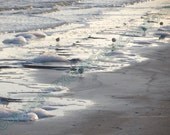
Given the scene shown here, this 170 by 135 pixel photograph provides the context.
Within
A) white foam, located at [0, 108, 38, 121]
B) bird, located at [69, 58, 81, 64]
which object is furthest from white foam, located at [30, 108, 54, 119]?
bird, located at [69, 58, 81, 64]

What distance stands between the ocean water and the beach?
0.02 m

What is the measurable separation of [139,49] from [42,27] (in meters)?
6.93

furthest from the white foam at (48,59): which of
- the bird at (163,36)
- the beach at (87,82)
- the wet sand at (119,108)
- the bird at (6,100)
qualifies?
the bird at (163,36)

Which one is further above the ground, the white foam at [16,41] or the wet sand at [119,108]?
the white foam at [16,41]

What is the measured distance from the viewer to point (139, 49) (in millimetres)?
16781

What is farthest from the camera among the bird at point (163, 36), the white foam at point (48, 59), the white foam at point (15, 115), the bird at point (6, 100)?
the bird at point (163, 36)

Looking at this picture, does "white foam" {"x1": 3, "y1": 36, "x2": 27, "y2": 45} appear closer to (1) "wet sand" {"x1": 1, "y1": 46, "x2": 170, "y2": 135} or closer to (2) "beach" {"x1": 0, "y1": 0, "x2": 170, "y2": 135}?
(2) "beach" {"x1": 0, "y1": 0, "x2": 170, "y2": 135}

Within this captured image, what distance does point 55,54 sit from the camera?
50.4ft

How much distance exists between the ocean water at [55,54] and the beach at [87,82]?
0.02 meters

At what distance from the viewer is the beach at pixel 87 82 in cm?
838

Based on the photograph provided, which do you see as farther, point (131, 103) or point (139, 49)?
point (139, 49)

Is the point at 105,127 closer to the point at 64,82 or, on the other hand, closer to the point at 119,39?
the point at 64,82

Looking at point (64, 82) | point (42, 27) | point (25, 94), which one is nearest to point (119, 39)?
point (42, 27)

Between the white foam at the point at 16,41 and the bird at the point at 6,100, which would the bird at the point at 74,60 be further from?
the bird at the point at 6,100
